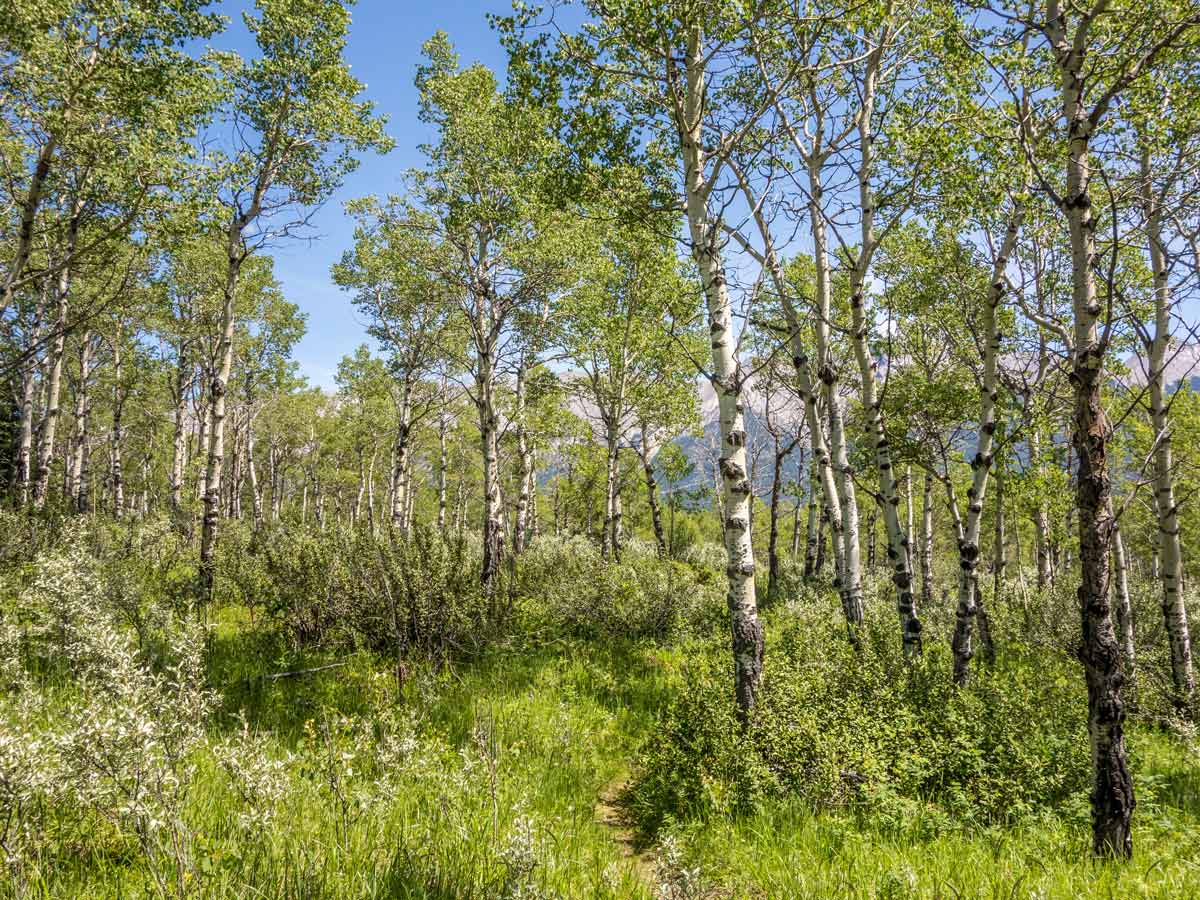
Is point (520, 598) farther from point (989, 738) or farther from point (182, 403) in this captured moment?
point (182, 403)

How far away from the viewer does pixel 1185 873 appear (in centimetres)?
354

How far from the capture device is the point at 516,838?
259 centimetres

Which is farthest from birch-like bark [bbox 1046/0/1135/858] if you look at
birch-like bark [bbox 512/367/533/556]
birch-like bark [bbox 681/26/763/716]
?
birch-like bark [bbox 512/367/533/556]

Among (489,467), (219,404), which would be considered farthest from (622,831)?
(219,404)

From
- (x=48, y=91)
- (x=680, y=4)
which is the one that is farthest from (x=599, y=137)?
(x=48, y=91)

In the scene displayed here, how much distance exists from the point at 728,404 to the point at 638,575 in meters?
7.35

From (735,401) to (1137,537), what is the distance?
147 ft

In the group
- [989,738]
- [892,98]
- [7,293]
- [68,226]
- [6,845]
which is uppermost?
[892,98]

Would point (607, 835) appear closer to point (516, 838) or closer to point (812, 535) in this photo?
point (516, 838)

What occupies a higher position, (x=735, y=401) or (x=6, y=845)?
(x=735, y=401)

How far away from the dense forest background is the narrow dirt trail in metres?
0.03

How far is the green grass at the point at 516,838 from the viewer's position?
307 cm

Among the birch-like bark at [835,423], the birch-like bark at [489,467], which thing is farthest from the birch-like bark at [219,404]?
the birch-like bark at [835,423]

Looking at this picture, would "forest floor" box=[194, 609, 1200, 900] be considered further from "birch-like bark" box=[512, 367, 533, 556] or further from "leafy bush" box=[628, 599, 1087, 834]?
"birch-like bark" box=[512, 367, 533, 556]
